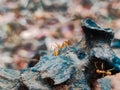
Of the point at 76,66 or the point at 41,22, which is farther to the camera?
the point at 41,22

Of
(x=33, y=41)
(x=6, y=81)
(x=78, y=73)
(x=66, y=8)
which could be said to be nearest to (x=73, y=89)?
(x=78, y=73)

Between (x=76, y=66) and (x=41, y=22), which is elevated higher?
(x=76, y=66)

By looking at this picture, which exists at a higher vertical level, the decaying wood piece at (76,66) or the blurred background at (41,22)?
the decaying wood piece at (76,66)

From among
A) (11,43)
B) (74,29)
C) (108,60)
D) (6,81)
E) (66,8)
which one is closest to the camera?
(108,60)

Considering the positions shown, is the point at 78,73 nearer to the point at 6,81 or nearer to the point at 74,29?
the point at 6,81
